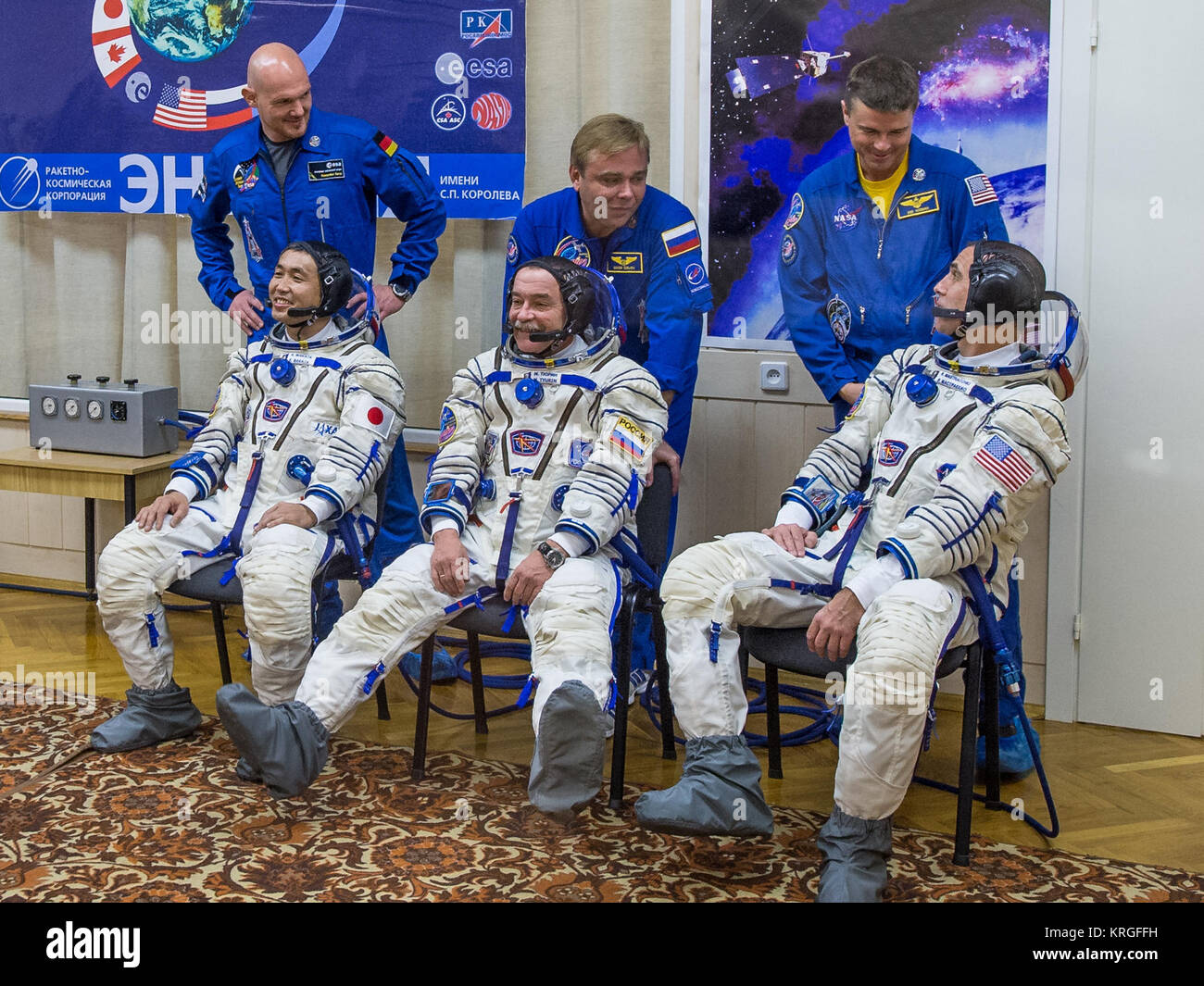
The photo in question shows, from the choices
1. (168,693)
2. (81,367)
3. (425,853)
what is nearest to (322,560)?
(168,693)

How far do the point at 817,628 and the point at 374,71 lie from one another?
2.54 meters

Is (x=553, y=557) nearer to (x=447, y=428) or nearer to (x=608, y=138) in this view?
(x=447, y=428)

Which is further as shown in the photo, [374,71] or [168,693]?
[374,71]

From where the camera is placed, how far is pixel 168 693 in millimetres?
3258

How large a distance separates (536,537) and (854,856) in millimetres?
1047

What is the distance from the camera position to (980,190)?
3209 millimetres

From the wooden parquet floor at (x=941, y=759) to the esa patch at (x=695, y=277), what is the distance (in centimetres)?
120

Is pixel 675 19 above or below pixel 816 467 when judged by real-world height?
above

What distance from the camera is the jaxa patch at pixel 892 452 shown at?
2.80 m

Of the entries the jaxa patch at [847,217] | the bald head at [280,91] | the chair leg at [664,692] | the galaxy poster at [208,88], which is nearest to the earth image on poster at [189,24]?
the galaxy poster at [208,88]

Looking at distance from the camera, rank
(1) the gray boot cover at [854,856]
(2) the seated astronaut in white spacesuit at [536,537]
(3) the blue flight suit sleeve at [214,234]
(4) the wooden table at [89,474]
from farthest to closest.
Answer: (4) the wooden table at [89,474], (3) the blue flight suit sleeve at [214,234], (2) the seated astronaut in white spacesuit at [536,537], (1) the gray boot cover at [854,856]

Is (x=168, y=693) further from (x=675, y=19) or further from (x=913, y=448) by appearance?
(x=675, y=19)

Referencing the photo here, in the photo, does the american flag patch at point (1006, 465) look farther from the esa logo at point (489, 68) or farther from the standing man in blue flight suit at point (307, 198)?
the esa logo at point (489, 68)

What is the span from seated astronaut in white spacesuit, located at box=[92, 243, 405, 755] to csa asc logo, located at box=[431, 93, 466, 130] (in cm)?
84
